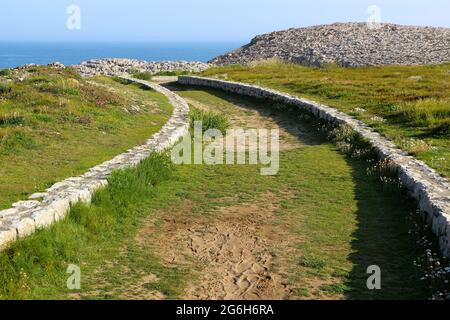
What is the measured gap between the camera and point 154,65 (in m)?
58.7

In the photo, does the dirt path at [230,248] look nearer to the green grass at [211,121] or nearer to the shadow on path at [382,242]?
the shadow on path at [382,242]

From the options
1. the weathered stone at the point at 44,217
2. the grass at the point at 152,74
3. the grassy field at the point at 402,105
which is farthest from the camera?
the grass at the point at 152,74

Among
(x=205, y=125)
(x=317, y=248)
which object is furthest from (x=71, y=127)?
(x=317, y=248)

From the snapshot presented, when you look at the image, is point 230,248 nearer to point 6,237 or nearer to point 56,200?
point 56,200

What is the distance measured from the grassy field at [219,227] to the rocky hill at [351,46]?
42.1m

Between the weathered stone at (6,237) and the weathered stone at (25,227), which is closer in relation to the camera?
the weathered stone at (6,237)

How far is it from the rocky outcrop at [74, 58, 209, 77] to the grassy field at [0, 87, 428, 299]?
4114cm

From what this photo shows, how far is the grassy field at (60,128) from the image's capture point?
11140 mm

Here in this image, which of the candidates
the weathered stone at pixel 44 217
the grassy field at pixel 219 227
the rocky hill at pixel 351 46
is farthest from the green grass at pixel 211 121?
the rocky hill at pixel 351 46

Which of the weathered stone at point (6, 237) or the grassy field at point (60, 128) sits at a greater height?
the grassy field at point (60, 128)

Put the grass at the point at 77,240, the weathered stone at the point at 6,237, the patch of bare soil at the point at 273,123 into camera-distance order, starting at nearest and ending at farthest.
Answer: the grass at the point at 77,240
the weathered stone at the point at 6,237
the patch of bare soil at the point at 273,123

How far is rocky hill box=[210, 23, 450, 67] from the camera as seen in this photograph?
53.9 m

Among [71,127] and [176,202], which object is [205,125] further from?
[176,202]
